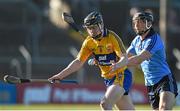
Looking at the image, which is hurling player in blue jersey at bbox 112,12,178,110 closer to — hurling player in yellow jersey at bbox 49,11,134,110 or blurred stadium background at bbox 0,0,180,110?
hurling player in yellow jersey at bbox 49,11,134,110

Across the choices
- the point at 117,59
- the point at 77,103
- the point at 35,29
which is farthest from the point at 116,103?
the point at 35,29

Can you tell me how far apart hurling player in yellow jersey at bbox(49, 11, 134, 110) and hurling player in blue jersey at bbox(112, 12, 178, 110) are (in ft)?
1.04

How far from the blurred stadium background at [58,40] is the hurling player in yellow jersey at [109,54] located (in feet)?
43.5

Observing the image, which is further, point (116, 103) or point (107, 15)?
point (107, 15)

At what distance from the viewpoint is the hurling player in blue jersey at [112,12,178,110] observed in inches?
520

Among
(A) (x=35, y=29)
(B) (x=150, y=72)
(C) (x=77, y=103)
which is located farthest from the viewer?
(A) (x=35, y=29)

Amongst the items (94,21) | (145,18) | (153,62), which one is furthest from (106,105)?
(145,18)

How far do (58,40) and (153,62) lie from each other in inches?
912

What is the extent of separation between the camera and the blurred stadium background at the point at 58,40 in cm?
2748

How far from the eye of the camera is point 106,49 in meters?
13.7

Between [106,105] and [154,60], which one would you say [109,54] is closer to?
[154,60]

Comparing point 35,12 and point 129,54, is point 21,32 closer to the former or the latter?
point 35,12

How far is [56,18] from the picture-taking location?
37.3m

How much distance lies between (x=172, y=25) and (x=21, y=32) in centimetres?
699
